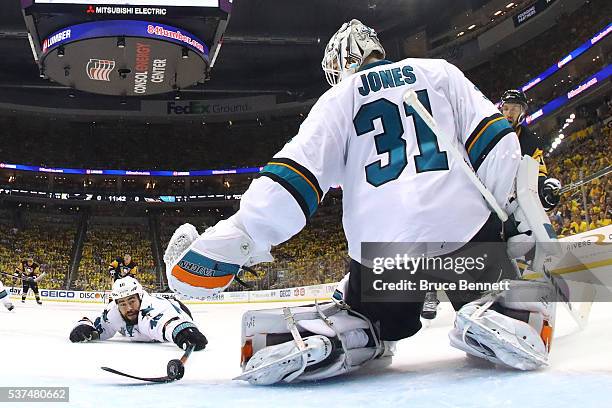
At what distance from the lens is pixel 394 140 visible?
71.9 inches

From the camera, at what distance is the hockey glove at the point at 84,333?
156 inches

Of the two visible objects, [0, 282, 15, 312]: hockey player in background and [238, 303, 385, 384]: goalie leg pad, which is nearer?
[238, 303, 385, 384]: goalie leg pad

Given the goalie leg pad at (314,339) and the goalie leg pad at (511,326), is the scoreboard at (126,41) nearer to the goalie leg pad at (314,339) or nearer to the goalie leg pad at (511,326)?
the goalie leg pad at (314,339)

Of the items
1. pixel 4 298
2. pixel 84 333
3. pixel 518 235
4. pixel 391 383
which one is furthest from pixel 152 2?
pixel 391 383

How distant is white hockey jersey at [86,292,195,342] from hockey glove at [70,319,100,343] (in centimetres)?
5

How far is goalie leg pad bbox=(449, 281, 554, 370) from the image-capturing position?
5.10 ft


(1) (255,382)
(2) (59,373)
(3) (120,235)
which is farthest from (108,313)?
(3) (120,235)

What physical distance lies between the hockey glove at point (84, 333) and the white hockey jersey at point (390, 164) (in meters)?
2.80

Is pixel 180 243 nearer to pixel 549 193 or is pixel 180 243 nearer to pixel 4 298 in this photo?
pixel 549 193

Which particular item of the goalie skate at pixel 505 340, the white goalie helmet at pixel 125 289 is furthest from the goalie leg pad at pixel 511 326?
the white goalie helmet at pixel 125 289

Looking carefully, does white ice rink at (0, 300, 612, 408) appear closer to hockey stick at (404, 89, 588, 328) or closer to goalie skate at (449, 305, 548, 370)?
goalie skate at (449, 305, 548, 370)
